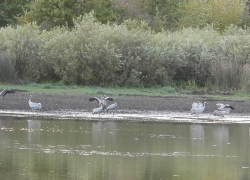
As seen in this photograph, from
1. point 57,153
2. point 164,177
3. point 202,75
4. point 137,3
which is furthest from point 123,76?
point 137,3

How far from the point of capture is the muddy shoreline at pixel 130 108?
23703mm

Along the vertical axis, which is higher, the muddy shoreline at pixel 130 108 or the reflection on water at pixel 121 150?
the reflection on water at pixel 121 150

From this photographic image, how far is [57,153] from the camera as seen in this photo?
1571cm

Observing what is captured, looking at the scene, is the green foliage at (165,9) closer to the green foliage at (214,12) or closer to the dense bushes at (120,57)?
the green foliage at (214,12)

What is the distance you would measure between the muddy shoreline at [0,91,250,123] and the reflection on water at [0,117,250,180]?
4.74 ft

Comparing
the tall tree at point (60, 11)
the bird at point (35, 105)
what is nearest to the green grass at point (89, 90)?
the bird at point (35, 105)

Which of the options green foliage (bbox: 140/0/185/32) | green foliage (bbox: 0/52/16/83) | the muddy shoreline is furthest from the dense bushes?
green foliage (bbox: 140/0/185/32)

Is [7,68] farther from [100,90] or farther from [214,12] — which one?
[214,12]

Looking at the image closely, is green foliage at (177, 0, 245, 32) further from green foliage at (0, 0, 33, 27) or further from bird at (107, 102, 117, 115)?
bird at (107, 102, 117, 115)

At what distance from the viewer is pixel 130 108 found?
26.3 metres

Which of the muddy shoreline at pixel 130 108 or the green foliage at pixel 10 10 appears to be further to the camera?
the green foliage at pixel 10 10

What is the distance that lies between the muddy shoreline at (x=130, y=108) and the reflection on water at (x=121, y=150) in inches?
56.9

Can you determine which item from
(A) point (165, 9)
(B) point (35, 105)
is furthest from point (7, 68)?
(A) point (165, 9)

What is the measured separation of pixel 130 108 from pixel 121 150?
385 inches
